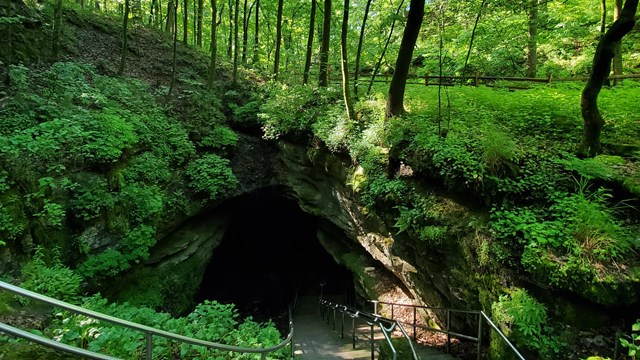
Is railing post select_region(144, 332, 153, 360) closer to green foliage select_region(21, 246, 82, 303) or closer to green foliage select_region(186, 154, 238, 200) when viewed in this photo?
green foliage select_region(21, 246, 82, 303)

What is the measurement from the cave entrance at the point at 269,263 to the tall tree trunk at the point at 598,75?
10.5 meters

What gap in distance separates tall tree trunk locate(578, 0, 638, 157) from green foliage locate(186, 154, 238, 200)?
10.0m

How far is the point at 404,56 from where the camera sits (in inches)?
323

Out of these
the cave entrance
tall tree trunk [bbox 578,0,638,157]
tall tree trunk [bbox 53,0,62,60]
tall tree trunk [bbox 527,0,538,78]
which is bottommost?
the cave entrance

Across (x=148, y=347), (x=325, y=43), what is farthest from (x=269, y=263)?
(x=148, y=347)

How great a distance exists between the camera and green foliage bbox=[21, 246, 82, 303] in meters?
5.99

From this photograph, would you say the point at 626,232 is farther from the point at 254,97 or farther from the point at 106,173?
the point at 254,97

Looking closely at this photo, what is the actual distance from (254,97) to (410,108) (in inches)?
315

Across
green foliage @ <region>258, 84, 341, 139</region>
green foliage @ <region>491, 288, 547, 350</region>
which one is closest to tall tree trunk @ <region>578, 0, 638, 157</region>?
green foliage @ <region>491, 288, 547, 350</region>

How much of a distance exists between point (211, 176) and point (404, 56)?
24.7 ft

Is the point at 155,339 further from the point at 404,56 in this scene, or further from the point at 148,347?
the point at 404,56

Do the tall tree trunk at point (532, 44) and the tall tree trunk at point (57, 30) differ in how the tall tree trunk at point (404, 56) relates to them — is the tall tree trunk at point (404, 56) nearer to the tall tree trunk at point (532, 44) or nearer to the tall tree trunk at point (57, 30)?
the tall tree trunk at point (532, 44)

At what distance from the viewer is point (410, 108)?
944 cm

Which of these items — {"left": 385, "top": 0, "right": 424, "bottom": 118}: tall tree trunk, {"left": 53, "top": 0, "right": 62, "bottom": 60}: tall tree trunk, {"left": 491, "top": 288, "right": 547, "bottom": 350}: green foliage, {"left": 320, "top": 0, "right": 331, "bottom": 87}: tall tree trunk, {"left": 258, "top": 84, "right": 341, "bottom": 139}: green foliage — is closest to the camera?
{"left": 491, "top": 288, "right": 547, "bottom": 350}: green foliage
